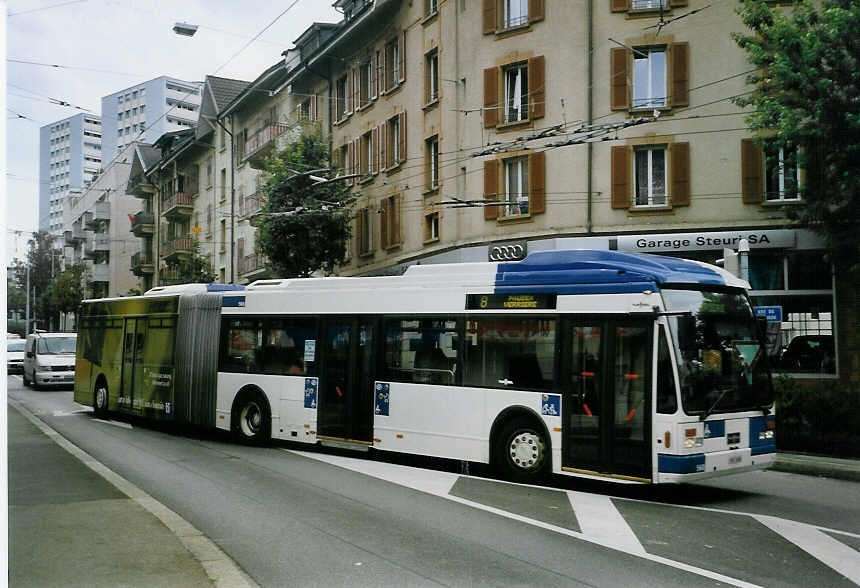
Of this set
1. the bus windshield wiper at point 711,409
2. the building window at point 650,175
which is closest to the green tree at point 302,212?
the building window at point 650,175

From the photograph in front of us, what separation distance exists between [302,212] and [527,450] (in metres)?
20.6

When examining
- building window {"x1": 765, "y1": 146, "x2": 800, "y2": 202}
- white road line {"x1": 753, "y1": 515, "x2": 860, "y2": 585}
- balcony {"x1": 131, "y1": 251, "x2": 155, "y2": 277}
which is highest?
balcony {"x1": 131, "y1": 251, "x2": 155, "y2": 277}

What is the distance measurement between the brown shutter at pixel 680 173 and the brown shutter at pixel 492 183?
492 centimetres

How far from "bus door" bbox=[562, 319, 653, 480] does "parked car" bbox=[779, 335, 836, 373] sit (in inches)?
577

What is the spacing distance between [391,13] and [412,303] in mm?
21793

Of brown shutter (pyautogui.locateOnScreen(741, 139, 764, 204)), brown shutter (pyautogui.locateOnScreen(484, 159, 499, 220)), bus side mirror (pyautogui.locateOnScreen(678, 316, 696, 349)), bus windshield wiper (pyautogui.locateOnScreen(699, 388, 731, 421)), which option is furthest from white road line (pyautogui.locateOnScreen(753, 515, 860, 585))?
brown shutter (pyautogui.locateOnScreen(484, 159, 499, 220))

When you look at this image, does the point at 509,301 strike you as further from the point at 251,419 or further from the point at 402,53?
the point at 402,53

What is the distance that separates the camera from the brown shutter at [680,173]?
2447 cm

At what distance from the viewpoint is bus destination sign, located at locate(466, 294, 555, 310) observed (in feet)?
37.3

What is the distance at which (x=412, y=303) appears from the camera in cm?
1305

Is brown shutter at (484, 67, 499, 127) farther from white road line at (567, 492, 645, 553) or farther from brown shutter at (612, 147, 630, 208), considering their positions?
white road line at (567, 492, 645, 553)

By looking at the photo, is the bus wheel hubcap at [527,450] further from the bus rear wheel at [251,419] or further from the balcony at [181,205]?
the balcony at [181,205]

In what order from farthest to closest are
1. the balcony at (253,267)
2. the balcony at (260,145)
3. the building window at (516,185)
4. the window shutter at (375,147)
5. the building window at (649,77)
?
1. the balcony at (253,267)
2. the balcony at (260,145)
3. the window shutter at (375,147)
4. the building window at (516,185)
5. the building window at (649,77)

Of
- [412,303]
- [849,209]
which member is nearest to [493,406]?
[412,303]
